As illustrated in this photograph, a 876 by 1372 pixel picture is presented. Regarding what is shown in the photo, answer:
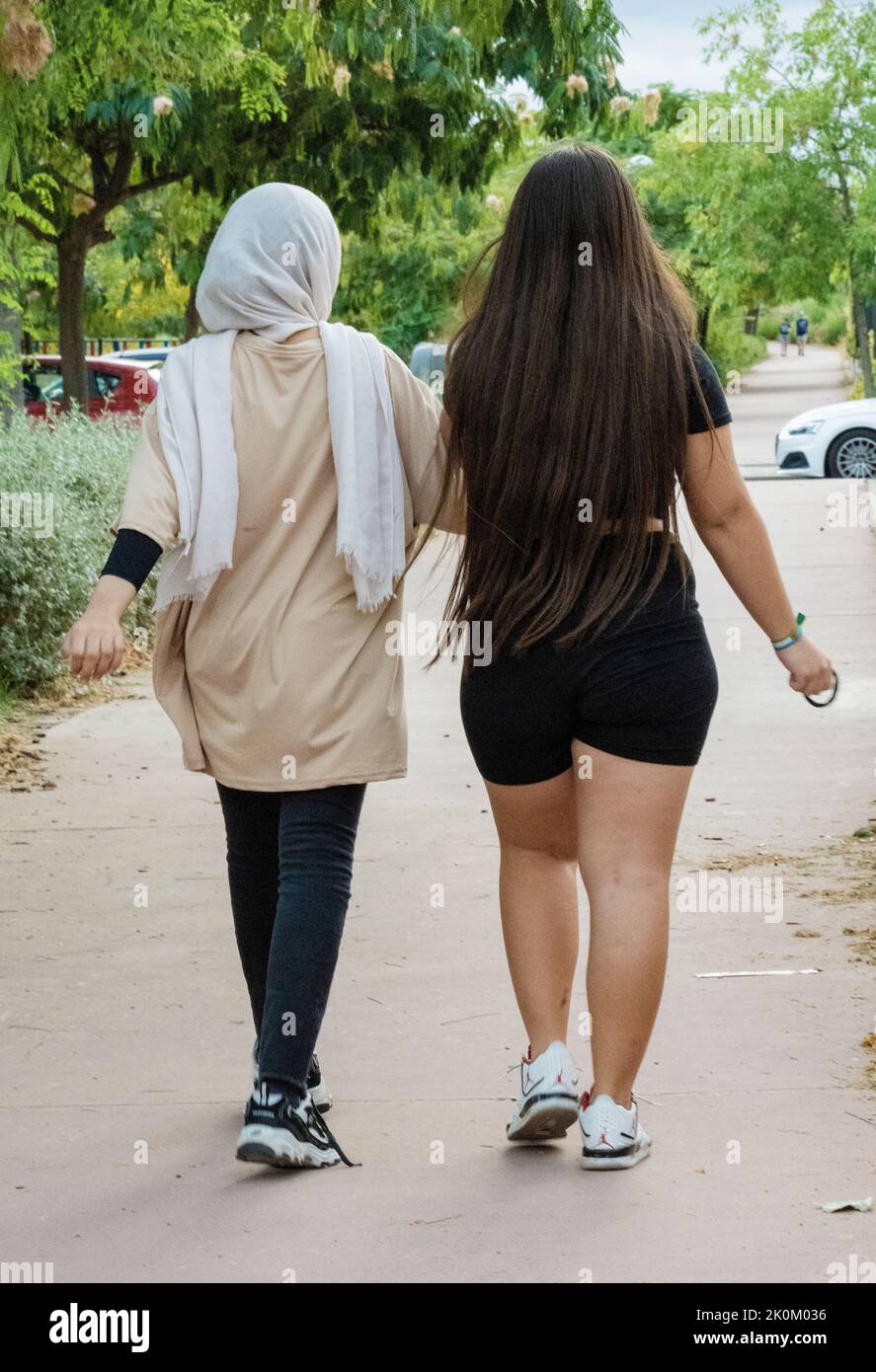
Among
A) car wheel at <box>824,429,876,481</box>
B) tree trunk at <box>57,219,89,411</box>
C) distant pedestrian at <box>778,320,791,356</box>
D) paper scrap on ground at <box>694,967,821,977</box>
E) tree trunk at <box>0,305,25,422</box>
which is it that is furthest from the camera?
distant pedestrian at <box>778,320,791,356</box>

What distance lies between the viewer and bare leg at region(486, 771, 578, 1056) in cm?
355

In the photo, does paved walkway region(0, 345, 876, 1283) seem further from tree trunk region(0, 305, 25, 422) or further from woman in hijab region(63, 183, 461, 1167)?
tree trunk region(0, 305, 25, 422)

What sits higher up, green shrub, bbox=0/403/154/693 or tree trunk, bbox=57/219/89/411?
tree trunk, bbox=57/219/89/411

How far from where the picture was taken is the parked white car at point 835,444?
19.5 meters

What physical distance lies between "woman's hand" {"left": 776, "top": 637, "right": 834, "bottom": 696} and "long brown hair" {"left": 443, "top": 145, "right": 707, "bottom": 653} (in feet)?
1.07

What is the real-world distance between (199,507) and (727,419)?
97 cm

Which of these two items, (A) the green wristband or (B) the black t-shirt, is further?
(A) the green wristband

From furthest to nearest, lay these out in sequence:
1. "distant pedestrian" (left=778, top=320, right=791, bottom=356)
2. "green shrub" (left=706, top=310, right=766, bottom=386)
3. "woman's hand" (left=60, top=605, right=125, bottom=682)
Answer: "distant pedestrian" (left=778, top=320, right=791, bottom=356) < "green shrub" (left=706, top=310, right=766, bottom=386) < "woman's hand" (left=60, top=605, right=125, bottom=682)

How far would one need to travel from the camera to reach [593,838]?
3.38 meters

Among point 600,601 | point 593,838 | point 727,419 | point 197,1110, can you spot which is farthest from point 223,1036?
point 727,419

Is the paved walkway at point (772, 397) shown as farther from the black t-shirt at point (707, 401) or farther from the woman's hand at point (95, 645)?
the woman's hand at point (95, 645)

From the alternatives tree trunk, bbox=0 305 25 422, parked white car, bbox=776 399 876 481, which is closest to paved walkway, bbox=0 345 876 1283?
tree trunk, bbox=0 305 25 422

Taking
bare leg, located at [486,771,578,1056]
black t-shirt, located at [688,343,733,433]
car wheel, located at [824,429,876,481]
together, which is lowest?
bare leg, located at [486,771,578,1056]

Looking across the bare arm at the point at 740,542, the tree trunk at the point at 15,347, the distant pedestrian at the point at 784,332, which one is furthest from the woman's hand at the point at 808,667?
the distant pedestrian at the point at 784,332
